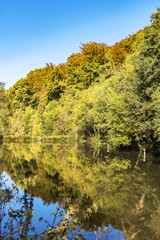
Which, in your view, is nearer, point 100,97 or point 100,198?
point 100,198

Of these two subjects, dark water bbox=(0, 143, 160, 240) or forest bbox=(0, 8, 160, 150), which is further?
forest bbox=(0, 8, 160, 150)

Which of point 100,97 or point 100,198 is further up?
point 100,97

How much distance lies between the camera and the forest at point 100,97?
745 inches

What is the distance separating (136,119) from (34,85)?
5474 centimetres

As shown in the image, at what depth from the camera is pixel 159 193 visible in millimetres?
8453

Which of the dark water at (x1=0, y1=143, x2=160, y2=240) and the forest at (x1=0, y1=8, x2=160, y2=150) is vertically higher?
the forest at (x1=0, y1=8, x2=160, y2=150)

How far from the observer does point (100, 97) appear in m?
28.0

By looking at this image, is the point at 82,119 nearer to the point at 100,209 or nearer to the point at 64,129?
the point at 64,129

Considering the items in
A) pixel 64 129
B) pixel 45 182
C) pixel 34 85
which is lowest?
pixel 45 182

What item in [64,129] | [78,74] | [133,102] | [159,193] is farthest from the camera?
[78,74]

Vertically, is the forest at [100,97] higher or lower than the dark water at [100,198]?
higher

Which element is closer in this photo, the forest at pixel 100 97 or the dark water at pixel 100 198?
the dark water at pixel 100 198

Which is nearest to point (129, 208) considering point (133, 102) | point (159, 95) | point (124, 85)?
point (159, 95)

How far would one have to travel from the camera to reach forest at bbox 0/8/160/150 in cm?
1892
